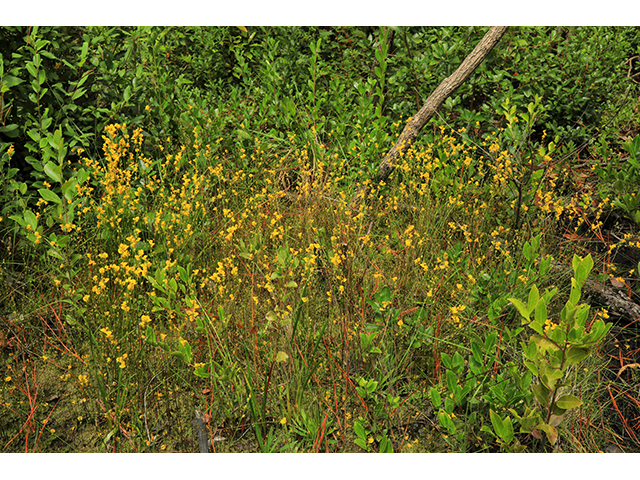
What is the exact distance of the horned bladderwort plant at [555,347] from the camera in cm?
170

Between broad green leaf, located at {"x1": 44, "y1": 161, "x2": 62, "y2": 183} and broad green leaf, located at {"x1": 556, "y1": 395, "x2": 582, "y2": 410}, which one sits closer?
broad green leaf, located at {"x1": 556, "y1": 395, "x2": 582, "y2": 410}

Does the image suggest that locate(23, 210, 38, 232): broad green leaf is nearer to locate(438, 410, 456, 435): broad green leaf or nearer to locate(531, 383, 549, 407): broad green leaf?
locate(438, 410, 456, 435): broad green leaf

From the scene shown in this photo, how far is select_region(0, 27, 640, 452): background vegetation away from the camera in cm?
Result: 215

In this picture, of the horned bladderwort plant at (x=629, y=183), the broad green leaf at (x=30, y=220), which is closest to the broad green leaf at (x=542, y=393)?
the horned bladderwort plant at (x=629, y=183)

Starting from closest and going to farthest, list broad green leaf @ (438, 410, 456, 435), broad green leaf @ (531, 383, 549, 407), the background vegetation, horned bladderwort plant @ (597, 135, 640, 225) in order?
broad green leaf @ (531, 383, 549, 407) → broad green leaf @ (438, 410, 456, 435) → the background vegetation → horned bladderwort plant @ (597, 135, 640, 225)

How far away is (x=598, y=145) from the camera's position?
4035 millimetres

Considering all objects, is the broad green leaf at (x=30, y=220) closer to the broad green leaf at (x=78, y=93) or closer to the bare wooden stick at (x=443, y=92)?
the broad green leaf at (x=78, y=93)

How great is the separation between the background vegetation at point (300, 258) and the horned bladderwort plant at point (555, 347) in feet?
0.07

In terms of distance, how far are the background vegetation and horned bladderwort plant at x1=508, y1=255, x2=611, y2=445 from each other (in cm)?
2

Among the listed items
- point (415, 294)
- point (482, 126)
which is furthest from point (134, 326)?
point (482, 126)

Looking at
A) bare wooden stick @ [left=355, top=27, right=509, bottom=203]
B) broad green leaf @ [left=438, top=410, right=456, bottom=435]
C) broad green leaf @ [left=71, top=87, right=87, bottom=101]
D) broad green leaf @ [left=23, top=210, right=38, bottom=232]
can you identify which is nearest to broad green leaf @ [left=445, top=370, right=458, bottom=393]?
broad green leaf @ [left=438, top=410, right=456, bottom=435]

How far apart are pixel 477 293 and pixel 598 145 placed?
2.19 meters

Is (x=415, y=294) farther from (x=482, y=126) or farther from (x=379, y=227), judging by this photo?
(x=482, y=126)

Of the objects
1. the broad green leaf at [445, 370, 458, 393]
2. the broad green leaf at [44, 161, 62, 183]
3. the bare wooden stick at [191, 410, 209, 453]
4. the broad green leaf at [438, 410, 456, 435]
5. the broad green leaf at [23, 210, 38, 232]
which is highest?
the broad green leaf at [44, 161, 62, 183]
